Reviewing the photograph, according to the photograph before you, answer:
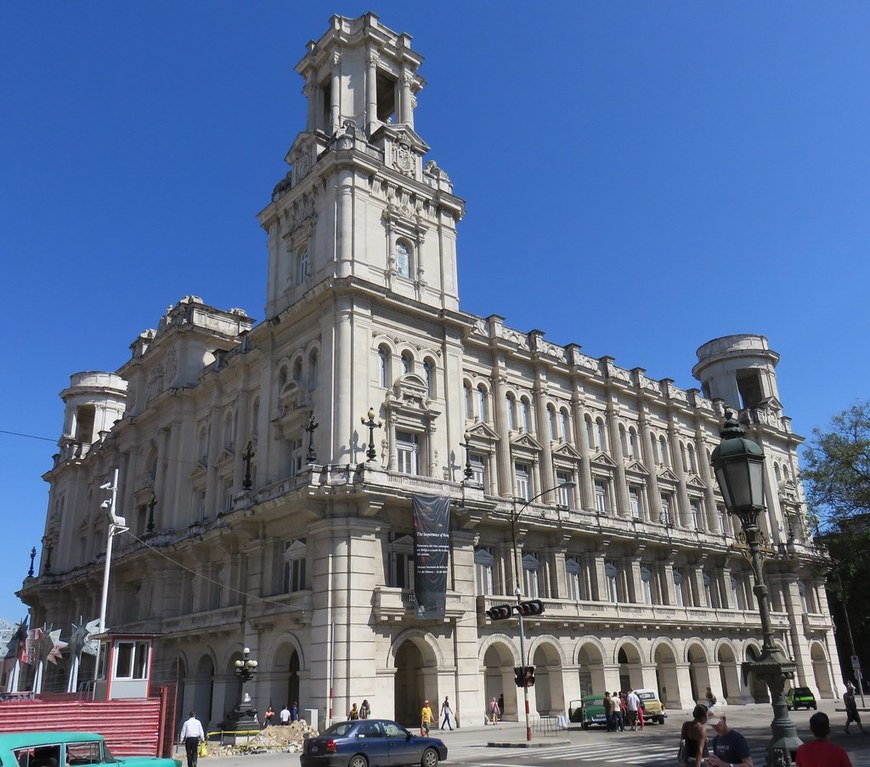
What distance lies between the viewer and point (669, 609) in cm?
Answer: 4944

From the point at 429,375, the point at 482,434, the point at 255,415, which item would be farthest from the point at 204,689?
the point at 429,375

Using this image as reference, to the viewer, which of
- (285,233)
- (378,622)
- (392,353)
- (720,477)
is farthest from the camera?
(285,233)

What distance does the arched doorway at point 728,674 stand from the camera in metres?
53.1

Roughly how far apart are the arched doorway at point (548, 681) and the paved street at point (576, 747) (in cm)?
527

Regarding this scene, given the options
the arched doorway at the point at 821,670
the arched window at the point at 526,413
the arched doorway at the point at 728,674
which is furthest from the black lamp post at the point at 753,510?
the arched doorway at the point at 821,670

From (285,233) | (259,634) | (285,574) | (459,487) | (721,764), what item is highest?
(285,233)

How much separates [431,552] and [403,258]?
17.2 m

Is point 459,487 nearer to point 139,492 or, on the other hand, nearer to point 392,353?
point 392,353

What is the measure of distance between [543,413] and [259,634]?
21.9 meters

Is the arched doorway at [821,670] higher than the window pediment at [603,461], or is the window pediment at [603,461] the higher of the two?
the window pediment at [603,461]

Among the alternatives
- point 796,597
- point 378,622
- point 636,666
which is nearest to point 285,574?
point 378,622

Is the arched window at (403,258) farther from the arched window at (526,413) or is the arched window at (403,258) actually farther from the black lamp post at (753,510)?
the black lamp post at (753,510)

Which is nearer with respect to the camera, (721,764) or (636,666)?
(721,764)

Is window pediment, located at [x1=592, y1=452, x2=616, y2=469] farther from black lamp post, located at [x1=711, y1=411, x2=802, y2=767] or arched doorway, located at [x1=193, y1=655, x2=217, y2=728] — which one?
black lamp post, located at [x1=711, y1=411, x2=802, y2=767]
